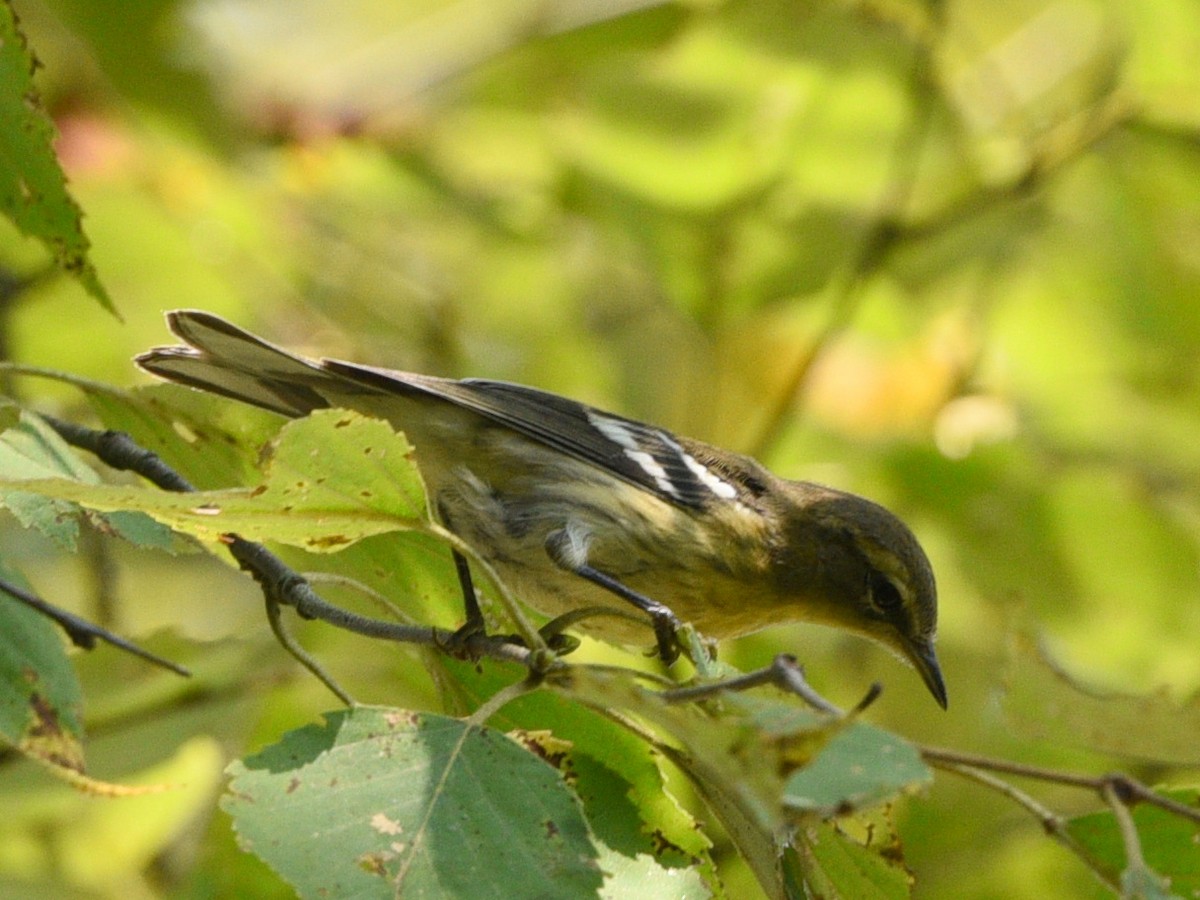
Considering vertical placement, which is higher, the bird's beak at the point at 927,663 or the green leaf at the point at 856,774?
the green leaf at the point at 856,774

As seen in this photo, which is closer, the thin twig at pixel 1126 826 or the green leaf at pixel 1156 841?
the thin twig at pixel 1126 826

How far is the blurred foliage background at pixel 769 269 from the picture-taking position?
13.5 ft

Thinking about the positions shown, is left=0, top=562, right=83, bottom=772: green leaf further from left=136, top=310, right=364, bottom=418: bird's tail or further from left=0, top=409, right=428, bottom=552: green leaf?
left=136, top=310, right=364, bottom=418: bird's tail

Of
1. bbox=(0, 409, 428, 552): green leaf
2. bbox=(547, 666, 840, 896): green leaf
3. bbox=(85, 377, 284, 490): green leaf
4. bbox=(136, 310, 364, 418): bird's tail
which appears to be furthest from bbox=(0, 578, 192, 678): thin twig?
bbox=(547, 666, 840, 896): green leaf

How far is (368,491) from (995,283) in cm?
360

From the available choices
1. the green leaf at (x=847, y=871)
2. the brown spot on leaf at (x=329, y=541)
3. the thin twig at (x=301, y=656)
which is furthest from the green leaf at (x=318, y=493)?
the green leaf at (x=847, y=871)

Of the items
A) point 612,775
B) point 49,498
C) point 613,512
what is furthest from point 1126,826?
point 613,512

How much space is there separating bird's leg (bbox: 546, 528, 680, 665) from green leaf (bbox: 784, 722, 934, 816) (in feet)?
3.73

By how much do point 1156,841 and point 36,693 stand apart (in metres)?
1.51

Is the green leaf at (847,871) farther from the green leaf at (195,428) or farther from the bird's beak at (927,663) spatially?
the bird's beak at (927,663)

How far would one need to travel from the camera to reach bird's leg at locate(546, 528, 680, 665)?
8.64 feet

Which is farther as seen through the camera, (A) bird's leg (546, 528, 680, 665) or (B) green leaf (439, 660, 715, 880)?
(A) bird's leg (546, 528, 680, 665)

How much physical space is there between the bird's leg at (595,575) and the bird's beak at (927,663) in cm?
73

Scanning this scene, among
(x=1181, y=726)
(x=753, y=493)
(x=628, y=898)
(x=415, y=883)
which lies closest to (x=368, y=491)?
(x=415, y=883)
